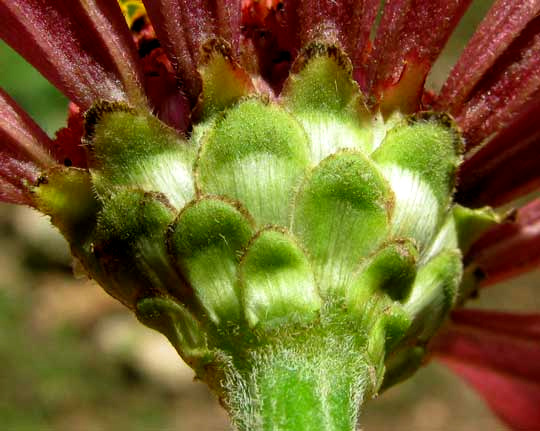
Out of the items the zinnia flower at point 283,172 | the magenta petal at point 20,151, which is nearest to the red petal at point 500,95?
the zinnia flower at point 283,172

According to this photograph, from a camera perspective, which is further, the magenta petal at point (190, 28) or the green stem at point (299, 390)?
the magenta petal at point (190, 28)

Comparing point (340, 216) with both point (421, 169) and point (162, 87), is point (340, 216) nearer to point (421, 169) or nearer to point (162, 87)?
point (421, 169)

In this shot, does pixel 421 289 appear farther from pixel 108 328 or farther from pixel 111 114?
pixel 108 328

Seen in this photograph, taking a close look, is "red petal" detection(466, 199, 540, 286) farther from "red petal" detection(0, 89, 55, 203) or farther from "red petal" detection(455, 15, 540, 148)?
"red petal" detection(0, 89, 55, 203)

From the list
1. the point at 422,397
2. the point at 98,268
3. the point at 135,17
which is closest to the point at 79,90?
the point at 98,268

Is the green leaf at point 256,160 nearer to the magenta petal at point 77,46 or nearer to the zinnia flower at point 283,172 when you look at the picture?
the zinnia flower at point 283,172

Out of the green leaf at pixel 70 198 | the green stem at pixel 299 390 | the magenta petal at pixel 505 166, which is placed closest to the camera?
the green stem at pixel 299 390
